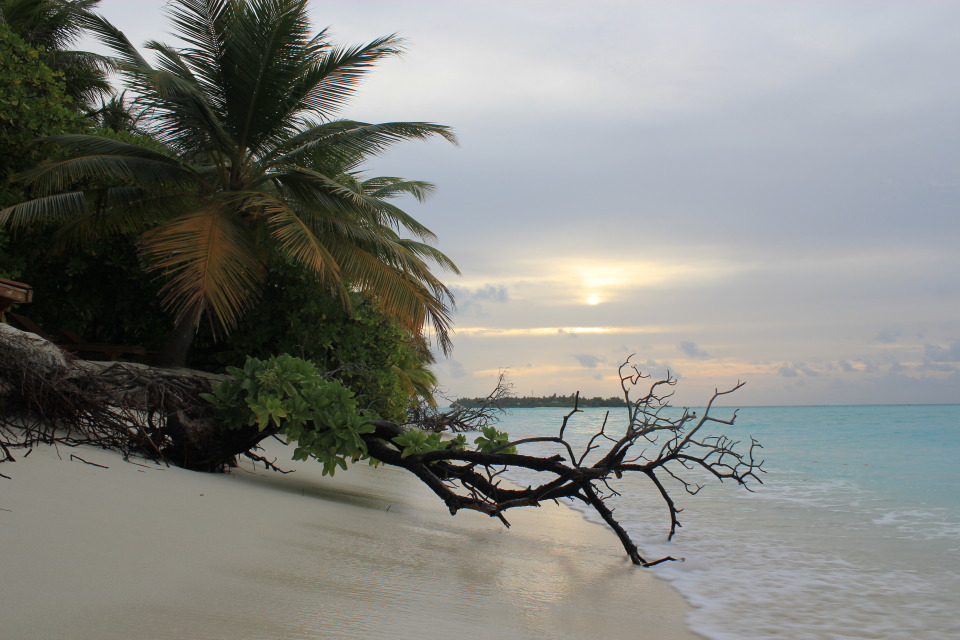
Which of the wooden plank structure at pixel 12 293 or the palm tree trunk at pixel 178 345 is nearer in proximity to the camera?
the wooden plank structure at pixel 12 293

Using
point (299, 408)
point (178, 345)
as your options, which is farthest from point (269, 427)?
point (178, 345)

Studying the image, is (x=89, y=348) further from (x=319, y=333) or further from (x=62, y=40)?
(x=62, y=40)

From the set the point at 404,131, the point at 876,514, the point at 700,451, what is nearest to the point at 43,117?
the point at 404,131

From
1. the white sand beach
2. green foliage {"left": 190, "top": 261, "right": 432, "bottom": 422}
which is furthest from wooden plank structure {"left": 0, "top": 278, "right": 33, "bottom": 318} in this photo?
green foliage {"left": 190, "top": 261, "right": 432, "bottom": 422}

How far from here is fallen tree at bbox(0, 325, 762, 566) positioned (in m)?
4.23

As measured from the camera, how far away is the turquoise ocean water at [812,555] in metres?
3.35

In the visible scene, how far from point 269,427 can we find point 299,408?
1.97ft

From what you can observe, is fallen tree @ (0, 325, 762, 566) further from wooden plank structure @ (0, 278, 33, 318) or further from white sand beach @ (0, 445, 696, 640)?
wooden plank structure @ (0, 278, 33, 318)

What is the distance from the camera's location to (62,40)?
59.1 ft

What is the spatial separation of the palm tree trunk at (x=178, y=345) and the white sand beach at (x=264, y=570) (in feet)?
→ 17.1

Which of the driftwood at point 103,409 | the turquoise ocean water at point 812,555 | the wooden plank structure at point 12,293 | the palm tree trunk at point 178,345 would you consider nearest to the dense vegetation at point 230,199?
the palm tree trunk at point 178,345

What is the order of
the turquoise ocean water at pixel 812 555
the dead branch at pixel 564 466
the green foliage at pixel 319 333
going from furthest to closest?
the green foliage at pixel 319 333, the dead branch at pixel 564 466, the turquoise ocean water at pixel 812 555

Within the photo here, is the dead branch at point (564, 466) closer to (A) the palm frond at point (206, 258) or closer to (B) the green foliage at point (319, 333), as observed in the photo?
(A) the palm frond at point (206, 258)

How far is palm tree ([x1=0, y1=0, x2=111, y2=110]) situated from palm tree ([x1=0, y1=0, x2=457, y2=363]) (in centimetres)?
567
